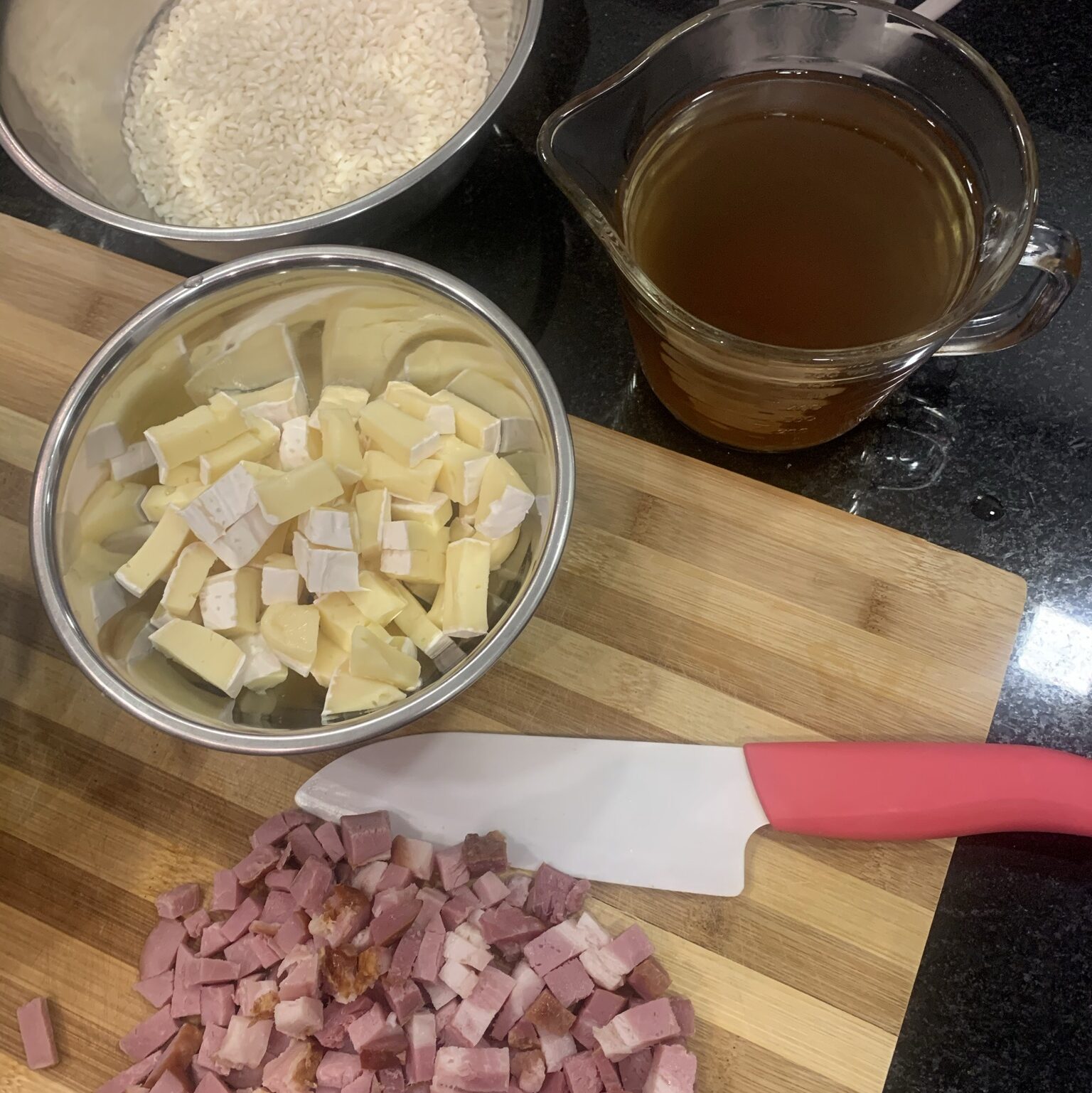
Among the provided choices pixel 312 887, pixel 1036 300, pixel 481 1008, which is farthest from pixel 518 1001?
pixel 1036 300

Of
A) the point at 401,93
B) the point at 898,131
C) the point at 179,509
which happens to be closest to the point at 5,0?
the point at 401,93

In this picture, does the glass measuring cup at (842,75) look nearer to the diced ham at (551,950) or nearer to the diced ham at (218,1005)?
the diced ham at (551,950)

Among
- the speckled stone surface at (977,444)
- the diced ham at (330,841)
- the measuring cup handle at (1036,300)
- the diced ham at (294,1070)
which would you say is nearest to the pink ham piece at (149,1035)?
the diced ham at (294,1070)

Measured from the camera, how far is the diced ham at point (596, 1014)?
1.01 metres

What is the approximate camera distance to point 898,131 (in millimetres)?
978

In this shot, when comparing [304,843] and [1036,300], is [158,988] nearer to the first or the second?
[304,843]

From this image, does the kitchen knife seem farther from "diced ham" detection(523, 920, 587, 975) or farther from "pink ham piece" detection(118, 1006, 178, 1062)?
"pink ham piece" detection(118, 1006, 178, 1062)

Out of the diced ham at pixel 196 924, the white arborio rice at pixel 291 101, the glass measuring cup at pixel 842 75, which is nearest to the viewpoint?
the glass measuring cup at pixel 842 75

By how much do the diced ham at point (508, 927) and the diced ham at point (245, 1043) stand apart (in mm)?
262

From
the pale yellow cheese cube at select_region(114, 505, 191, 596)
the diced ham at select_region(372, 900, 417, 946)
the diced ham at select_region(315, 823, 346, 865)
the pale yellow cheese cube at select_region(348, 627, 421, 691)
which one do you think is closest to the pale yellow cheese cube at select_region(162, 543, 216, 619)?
the pale yellow cheese cube at select_region(114, 505, 191, 596)

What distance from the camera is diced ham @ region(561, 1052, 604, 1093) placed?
0.99m

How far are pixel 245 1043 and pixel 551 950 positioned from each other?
35 cm

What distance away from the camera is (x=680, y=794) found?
1.07 metres

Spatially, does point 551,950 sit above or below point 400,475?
below
